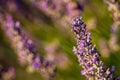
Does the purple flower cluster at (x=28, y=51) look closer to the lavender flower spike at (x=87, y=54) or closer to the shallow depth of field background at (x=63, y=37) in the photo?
the shallow depth of field background at (x=63, y=37)

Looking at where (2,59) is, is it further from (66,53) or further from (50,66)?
(50,66)

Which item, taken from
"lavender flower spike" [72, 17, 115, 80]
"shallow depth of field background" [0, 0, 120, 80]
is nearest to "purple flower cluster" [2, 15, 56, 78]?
"shallow depth of field background" [0, 0, 120, 80]

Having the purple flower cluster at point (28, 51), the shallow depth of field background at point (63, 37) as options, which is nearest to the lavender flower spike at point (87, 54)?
the purple flower cluster at point (28, 51)

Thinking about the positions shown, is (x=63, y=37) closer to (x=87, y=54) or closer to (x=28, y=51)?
(x=28, y=51)

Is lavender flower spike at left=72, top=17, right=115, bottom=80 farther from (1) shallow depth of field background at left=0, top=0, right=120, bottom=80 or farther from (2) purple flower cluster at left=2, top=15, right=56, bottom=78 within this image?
(1) shallow depth of field background at left=0, top=0, right=120, bottom=80

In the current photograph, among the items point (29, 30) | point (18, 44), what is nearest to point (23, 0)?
point (29, 30)

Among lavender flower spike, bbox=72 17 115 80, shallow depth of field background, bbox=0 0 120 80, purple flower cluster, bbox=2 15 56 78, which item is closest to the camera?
lavender flower spike, bbox=72 17 115 80

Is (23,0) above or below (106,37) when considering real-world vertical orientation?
above
